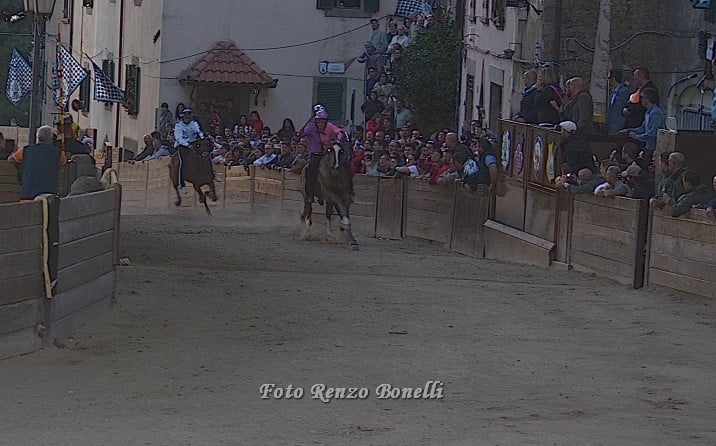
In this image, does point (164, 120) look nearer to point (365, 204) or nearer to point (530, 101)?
point (365, 204)

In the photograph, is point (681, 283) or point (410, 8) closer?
point (681, 283)

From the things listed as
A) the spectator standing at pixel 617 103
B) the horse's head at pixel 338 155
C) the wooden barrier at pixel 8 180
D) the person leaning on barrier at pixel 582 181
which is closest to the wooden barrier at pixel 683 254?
the person leaning on barrier at pixel 582 181

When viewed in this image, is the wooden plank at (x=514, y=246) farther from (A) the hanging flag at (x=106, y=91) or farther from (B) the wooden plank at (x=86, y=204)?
(A) the hanging flag at (x=106, y=91)

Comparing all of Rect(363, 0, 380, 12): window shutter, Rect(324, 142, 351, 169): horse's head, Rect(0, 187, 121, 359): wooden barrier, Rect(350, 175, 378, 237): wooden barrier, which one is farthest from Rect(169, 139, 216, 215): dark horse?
Rect(0, 187, 121, 359): wooden barrier

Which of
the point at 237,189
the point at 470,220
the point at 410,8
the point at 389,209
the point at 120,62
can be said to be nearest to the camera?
the point at 470,220

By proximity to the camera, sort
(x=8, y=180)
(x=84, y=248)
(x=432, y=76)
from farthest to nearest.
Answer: (x=432, y=76), (x=8, y=180), (x=84, y=248)

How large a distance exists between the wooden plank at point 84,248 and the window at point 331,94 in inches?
1115

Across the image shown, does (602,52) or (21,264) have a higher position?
(602,52)

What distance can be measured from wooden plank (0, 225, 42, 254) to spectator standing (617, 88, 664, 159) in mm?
8888

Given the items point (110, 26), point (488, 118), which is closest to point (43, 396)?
point (488, 118)

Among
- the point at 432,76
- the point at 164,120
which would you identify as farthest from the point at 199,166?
the point at 164,120

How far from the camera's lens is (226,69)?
1545 inches

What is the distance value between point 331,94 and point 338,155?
18.5m

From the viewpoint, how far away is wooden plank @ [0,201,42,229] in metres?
10.6
